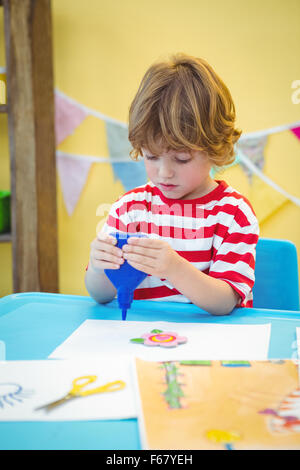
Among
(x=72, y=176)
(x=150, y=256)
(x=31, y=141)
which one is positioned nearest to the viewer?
(x=150, y=256)

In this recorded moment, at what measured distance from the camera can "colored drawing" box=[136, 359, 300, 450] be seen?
0.41 metres

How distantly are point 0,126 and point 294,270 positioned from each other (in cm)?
146

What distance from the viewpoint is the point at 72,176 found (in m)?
2.04

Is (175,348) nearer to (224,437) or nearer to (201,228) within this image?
(224,437)

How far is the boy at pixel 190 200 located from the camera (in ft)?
2.68

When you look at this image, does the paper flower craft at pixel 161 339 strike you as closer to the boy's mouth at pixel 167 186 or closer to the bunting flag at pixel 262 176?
the boy's mouth at pixel 167 186

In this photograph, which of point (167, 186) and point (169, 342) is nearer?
point (169, 342)

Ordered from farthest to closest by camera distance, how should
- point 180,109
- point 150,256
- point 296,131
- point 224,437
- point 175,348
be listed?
point 296,131 < point 180,109 < point 150,256 < point 175,348 < point 224,437

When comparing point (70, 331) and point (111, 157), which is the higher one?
point (111, 157)

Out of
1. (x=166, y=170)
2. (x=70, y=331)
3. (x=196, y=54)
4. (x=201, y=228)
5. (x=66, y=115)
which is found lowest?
(x=70, y=331)

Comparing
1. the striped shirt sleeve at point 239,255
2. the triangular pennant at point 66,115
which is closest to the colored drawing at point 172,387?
the striped shirt sleeve at point 239,255

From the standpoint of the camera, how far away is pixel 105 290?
877 millimetres

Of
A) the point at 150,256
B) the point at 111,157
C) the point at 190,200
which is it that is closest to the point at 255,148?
the point at 111,157

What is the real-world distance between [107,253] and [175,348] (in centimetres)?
20
